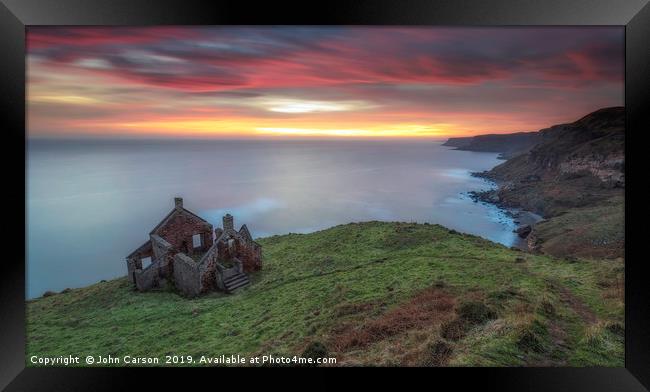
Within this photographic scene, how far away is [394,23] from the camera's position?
222 inches

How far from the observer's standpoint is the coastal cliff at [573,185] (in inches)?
253

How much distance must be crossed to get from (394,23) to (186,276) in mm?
7976

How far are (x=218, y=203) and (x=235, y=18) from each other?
448 centimetres

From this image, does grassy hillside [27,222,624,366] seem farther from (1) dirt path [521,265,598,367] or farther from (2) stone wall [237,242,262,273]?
(2) stone wall [237,242,262,273]

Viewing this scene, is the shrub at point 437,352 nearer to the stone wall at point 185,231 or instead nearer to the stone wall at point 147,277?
the stone wall at point 185,231

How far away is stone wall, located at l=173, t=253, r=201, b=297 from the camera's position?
327 inches

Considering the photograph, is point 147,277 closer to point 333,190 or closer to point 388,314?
point 333,190

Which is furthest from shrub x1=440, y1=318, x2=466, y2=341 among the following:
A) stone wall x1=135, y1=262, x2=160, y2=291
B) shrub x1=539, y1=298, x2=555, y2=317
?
stone wall x1=135, y1=262, x2=160, y2=291

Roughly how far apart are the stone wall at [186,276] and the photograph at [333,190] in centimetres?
6

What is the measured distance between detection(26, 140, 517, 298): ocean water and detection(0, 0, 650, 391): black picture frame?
0.98 meters

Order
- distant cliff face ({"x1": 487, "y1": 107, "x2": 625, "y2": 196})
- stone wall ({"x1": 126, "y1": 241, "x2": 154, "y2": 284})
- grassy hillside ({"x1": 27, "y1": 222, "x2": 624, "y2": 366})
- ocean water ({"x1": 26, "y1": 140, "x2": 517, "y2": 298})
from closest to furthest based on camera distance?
grassy hillside ({"x1": 27, "y1": 222, "x2": 624, "y2": 366}) < distant cliff face ({"x1": 487, "y1": 107, "x2": 625, "y2": 196}) < ocean water ({"x1": 26, "y1": 140, "x2": 517, "y2": 298}) < stone wall ({"x1": 126, "y1": 241, "x2": 154, "y2": 284})

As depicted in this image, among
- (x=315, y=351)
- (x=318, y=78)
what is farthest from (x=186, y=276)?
(x=318, y=78)

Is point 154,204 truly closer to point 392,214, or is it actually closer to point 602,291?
point 392,214

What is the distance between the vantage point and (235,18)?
5.66m
